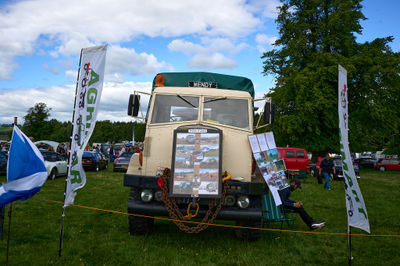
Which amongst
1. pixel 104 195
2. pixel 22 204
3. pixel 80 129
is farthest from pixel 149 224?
pixel 104 195

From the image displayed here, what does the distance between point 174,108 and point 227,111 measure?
110cm

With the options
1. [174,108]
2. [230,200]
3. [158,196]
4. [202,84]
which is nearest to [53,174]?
[202,84]

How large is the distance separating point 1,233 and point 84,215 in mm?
2580

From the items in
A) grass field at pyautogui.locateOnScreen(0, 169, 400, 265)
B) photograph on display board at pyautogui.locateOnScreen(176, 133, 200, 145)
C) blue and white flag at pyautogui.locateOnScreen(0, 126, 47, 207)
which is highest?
photograph on display board at pyautogui.locateOnScreen(176, 133, 200, 145)

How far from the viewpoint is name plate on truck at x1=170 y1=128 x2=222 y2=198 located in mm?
5637

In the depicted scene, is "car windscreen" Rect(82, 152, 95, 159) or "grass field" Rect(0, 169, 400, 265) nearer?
"grass field" Rect(0, 169, 400, 265)

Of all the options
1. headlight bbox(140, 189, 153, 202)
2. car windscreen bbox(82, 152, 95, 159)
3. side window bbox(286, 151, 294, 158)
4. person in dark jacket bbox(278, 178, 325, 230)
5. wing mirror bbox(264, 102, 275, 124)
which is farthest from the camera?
car windscreen bbox(82, 152, 95, 159)

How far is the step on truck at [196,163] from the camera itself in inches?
223

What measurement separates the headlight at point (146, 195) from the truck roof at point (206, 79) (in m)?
3.08

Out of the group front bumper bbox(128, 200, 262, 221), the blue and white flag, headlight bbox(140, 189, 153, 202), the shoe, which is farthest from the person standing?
the blue and white flag

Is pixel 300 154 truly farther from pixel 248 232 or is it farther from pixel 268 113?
pixel 248 232

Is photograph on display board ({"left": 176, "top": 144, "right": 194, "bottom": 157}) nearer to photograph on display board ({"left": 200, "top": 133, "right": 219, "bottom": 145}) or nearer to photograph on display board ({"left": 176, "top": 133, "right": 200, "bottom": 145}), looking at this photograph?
photograph on display board ({"left": 176, "top": 133, "right": 200, "bottom": 145})

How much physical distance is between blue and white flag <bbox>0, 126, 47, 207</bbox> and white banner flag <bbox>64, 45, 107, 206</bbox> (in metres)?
0.71

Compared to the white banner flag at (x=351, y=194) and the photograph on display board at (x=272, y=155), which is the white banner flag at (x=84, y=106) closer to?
the photograph on display board at (x=272, y=155)
